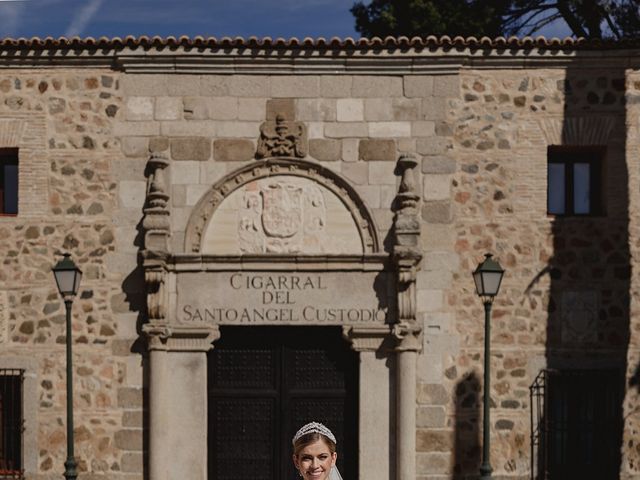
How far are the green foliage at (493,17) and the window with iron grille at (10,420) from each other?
1080cm

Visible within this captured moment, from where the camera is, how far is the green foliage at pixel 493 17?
61.5 ft

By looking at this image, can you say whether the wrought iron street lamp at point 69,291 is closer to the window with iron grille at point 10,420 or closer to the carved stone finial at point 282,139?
the window with iron grille at point 10,420

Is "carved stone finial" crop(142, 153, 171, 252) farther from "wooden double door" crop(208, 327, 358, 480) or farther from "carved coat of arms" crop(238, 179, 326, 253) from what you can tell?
"wooden double door" crop(208, 327, 358, 480)

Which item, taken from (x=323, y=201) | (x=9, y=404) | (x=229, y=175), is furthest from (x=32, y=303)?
(x=323, y=201)

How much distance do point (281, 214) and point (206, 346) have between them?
1768mm


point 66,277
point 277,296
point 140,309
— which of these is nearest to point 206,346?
point 140,309

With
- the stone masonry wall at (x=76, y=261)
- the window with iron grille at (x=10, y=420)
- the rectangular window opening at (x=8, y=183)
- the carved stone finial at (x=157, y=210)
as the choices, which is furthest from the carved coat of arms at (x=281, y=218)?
the window with iron grille at (x=10, y=420)

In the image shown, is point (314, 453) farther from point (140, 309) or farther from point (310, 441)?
point (140, 309)

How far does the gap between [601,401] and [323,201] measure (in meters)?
4.03

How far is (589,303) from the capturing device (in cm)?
1145

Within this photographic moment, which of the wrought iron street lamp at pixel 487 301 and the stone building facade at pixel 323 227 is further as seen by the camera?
the stone building facade at pixel 323 227

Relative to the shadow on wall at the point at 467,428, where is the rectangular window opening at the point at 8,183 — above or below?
above

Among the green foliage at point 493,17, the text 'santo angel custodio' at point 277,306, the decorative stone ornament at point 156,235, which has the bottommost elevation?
the text 'santo angel custodio' at point 277,306

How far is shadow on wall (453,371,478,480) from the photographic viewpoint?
11.4m
